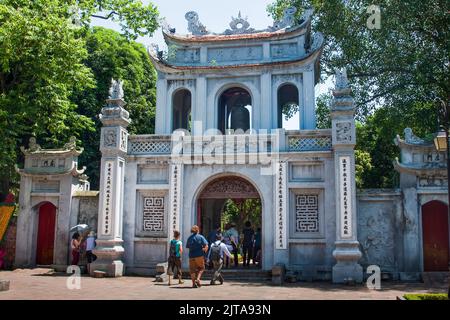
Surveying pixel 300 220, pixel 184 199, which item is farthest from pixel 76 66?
pixel 300 220

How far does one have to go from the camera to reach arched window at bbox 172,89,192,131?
19.1 meters

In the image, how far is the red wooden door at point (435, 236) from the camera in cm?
1500

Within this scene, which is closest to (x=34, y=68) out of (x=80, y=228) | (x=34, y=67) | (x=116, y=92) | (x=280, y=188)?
(x=34, y=67)

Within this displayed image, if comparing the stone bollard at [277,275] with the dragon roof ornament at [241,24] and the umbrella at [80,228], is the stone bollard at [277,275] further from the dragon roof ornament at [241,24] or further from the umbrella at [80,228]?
the dragon roof ornament at [241,24]

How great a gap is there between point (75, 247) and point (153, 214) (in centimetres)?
270

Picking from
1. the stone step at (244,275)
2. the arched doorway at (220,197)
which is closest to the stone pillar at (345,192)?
the stone step at (244,275)

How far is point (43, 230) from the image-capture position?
675 inches

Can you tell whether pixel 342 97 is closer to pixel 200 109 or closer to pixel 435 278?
pixel 200 109

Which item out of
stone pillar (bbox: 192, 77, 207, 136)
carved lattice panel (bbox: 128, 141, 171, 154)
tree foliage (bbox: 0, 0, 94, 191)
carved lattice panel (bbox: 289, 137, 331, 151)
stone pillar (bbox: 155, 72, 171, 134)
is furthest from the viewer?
stone pillar (bbox: 155, 72, 171, 134)

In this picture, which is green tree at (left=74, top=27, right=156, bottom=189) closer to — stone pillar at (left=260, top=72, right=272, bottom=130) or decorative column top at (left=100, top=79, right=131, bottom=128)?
decorative column top at (left=100, top=79, right=131, bottom=128)

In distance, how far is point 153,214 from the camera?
53.1ft

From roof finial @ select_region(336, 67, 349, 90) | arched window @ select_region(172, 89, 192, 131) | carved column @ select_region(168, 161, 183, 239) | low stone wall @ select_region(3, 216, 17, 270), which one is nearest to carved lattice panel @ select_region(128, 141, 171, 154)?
carved column @ select_region(168, 161, 183, 239)

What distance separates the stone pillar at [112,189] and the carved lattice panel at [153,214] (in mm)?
807

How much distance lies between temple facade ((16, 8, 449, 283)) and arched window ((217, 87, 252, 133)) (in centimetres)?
77
